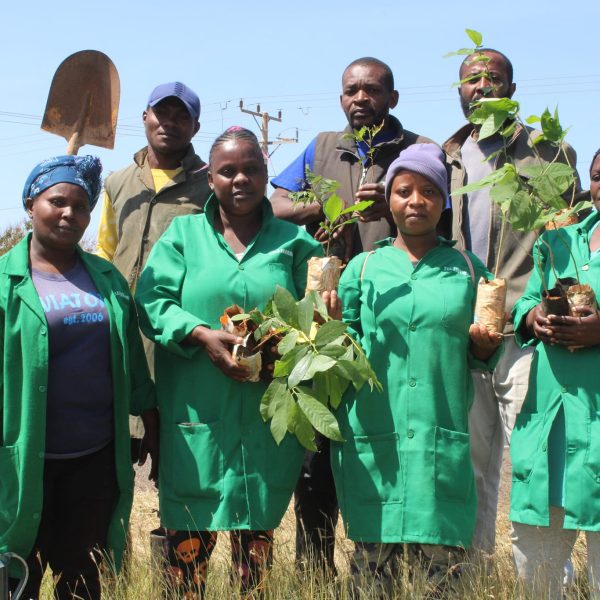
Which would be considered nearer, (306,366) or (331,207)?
(306,366)

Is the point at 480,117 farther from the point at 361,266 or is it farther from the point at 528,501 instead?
the point at 528,501

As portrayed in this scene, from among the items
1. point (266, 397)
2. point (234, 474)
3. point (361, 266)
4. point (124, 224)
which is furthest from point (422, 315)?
point (124, 224)

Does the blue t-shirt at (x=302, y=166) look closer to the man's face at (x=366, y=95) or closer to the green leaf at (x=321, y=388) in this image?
the man's face at (x=366, y=95)

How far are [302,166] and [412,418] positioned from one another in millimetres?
1721

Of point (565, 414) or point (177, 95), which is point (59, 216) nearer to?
point (177, 95)

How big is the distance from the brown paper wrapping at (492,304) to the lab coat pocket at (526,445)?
0.41 meters

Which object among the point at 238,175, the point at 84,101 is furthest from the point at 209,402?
the point at 84,101

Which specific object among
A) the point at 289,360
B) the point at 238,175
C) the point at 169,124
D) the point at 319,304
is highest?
the point at 169,124

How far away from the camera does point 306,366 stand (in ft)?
11.7

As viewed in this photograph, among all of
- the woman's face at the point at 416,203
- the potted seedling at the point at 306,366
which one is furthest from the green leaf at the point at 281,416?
the woman's face at the point at 416,203

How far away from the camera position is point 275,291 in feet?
12.7

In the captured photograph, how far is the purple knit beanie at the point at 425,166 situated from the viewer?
155 inches

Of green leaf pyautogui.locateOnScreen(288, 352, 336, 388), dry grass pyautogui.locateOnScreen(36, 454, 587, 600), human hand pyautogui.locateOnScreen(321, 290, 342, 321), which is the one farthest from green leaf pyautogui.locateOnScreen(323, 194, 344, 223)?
dry grass pyautogui.locateOnScreen(36, 454, 587, 600)

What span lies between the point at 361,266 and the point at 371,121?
1108 millimetres
